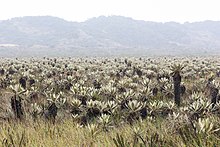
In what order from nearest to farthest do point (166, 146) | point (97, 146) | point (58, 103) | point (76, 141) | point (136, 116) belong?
1. point (166, 146)
2. point (97, 146)
3. point (76, 141)
4. point (136, 116)
5. point (58, 103)

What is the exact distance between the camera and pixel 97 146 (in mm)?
6359

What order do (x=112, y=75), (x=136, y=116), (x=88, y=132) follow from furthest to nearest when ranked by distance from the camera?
(x=112, y=75)
(x=136, y=116)
(x=88, y=132)

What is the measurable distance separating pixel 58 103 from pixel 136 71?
17.1 metres

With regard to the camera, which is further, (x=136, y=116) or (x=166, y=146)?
(x=136, y=116)

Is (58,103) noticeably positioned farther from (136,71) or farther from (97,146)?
(136,71)

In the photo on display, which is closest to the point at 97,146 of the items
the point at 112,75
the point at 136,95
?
the point at 136,95

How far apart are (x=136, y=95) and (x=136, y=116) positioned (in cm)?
283

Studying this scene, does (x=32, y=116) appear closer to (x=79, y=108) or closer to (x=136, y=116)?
(x=79, y=108)

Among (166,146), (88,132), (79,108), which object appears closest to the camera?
(166,146)

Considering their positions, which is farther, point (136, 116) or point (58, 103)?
point (58, 103)

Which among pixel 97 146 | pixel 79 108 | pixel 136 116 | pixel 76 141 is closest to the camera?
pixel 97 146

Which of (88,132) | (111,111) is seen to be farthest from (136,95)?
(88,132)

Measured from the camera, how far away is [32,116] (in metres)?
11.1

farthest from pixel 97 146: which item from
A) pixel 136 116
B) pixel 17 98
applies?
pixel 17 98
